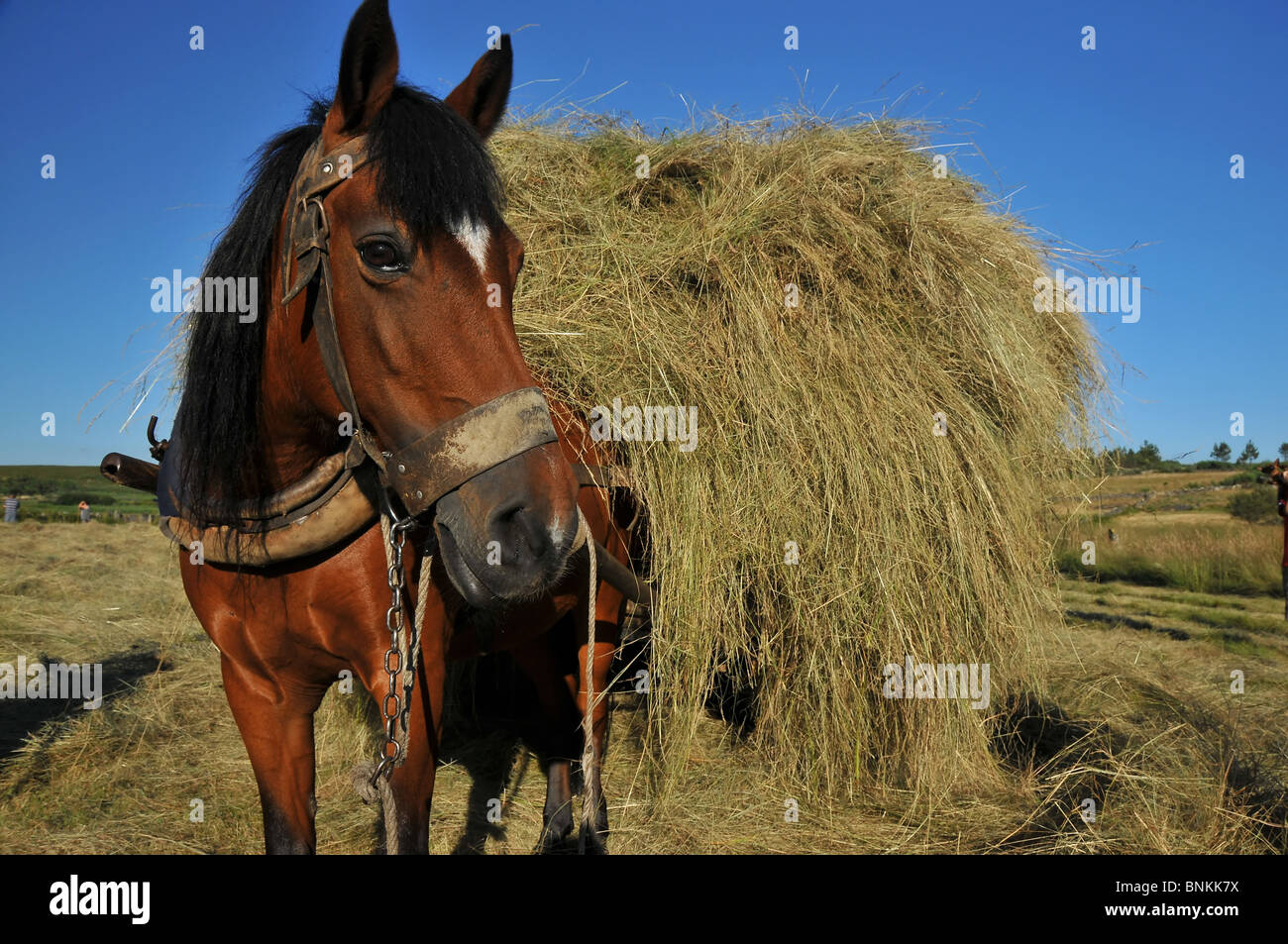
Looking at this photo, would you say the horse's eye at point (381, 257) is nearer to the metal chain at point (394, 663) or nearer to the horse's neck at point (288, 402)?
the horse's neck at point (288, 402)

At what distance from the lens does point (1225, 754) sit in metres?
3.72

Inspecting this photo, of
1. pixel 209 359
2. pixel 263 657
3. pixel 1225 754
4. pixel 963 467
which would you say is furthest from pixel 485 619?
pixel 1225 754

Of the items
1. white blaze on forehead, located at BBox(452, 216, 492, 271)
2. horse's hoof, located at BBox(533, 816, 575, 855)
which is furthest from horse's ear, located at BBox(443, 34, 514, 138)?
horse's hoof, located at BBox(533, 816, 575, 855)

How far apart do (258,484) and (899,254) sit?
304 centimetres

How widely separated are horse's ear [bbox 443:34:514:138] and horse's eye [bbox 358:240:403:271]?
599mm

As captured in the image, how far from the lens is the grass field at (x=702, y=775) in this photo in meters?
3.23

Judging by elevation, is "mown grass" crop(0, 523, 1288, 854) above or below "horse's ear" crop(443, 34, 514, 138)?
below

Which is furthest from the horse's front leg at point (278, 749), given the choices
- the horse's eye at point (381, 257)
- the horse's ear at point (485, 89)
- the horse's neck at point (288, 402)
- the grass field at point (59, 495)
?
the grass field at point (59, 495)

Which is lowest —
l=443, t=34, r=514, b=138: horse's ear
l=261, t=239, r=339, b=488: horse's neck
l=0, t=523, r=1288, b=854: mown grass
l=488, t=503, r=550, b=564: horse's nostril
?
l=0, t=523, r=1288, b=854: mown grass

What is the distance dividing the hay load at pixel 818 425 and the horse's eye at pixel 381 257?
1633 mm

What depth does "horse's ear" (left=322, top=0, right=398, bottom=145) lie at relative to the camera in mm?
1648

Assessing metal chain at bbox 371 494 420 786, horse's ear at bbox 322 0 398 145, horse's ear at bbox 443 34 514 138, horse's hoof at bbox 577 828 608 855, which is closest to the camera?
horse's ear at bbox 322 0 398 145

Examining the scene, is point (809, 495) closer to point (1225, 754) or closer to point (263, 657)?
point (263, 657)

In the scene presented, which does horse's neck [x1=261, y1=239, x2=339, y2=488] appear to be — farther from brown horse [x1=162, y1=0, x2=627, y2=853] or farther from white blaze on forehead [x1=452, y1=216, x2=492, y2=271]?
white blaze on forehead [x1=452, y1=216, x2=492, y2=271]
